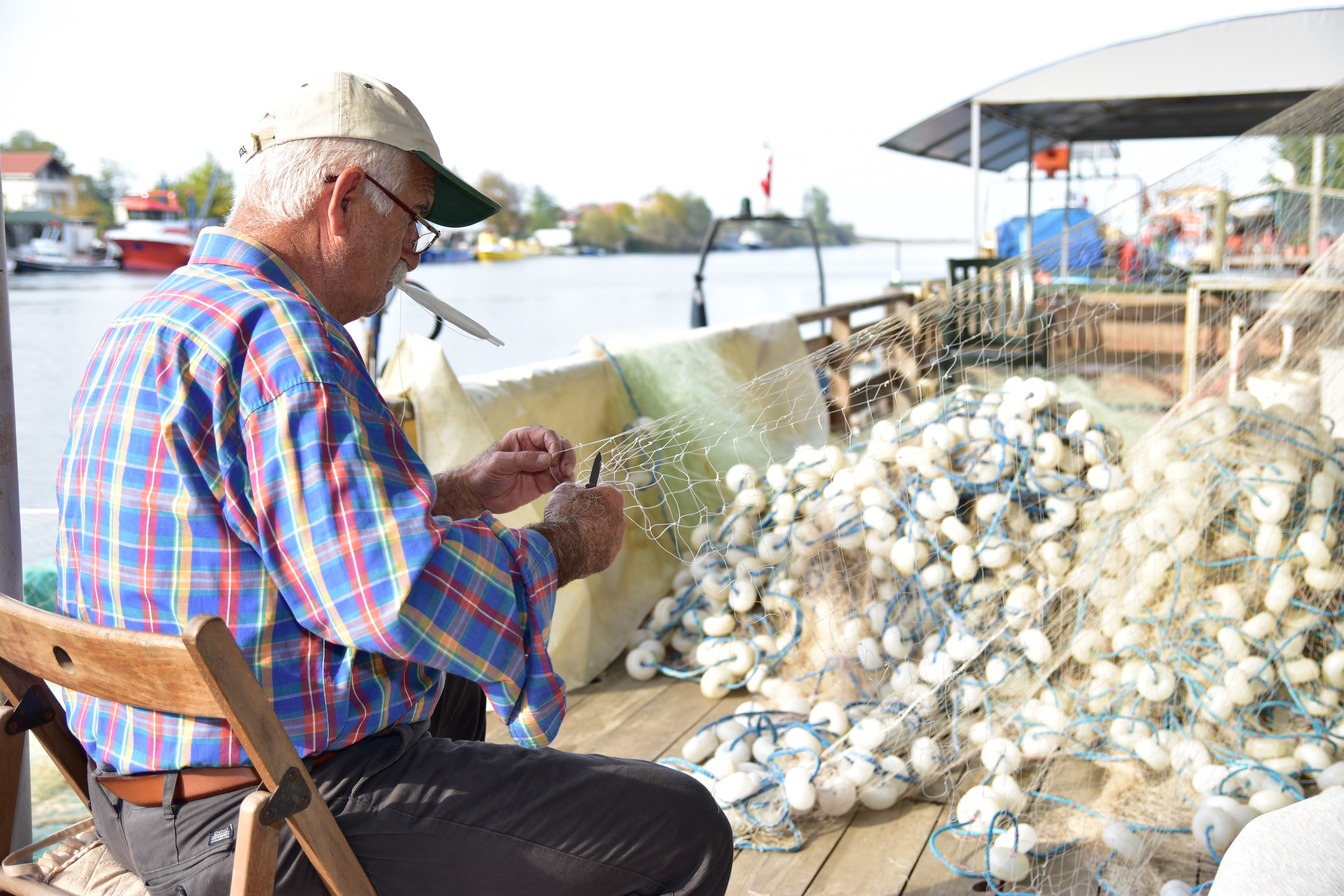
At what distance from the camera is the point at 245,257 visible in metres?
0.97

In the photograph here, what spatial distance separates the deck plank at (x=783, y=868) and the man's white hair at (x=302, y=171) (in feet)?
4.00

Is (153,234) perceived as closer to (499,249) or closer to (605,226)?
(605,226)

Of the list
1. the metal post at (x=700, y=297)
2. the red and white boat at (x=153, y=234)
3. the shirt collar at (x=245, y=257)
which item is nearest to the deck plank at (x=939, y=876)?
the shirt collar at (x=245, y=257)

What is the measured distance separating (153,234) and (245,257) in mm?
8963

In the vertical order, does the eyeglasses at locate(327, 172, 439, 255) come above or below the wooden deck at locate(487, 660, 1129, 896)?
above

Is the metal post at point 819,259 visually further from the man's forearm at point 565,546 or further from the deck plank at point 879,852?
the man's forearm at point 565,546

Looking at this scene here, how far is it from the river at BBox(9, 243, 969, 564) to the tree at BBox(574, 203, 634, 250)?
0.74 ft

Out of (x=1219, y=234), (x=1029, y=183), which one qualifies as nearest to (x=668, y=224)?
(x=1029, y=183)

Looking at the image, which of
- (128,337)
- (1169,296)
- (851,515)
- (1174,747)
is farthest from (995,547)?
(128,337)

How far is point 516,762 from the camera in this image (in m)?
1.00

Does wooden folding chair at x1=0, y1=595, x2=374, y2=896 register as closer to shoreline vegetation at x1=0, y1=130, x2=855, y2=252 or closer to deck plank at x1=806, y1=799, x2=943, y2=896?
deck plank at x1=806, y1=799, x2=943, y2=896

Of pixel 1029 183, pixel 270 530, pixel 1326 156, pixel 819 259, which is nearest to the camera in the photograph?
pixel 270 530

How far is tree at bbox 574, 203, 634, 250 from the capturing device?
9.27 metres

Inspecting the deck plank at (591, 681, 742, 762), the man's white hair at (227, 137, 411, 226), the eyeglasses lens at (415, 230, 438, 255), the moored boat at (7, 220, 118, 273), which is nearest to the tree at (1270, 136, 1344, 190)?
the deck plank at (591, 681, 742, 762)
